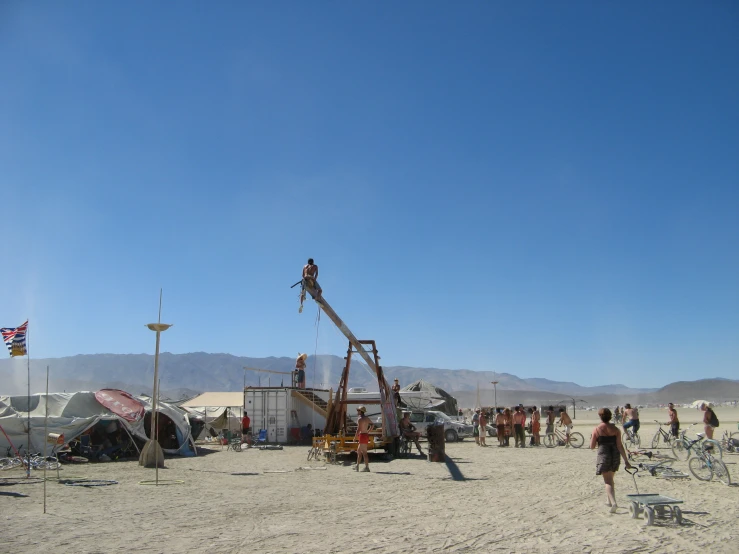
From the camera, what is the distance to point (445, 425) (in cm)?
2989

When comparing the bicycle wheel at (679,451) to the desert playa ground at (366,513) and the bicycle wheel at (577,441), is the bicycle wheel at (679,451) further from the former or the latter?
the bicycle wheel at (577,441)

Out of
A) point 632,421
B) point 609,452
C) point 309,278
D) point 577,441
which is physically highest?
point 309,278

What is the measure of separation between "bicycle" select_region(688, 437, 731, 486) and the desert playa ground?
0.26 meters

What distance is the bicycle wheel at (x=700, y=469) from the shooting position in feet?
40.9

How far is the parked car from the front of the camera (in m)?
28.7

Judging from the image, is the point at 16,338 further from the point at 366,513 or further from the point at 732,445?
the point at 732,445

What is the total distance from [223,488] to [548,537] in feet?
25.0

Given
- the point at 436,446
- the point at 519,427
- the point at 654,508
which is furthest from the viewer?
the point at 519,427

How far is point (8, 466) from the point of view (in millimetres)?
17703

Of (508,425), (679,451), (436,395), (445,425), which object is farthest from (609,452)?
(436,395)

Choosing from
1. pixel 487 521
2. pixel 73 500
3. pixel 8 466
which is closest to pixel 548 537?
pixel 487 521

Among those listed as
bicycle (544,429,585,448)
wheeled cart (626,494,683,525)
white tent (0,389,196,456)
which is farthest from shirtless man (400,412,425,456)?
wheeled cart (626,494,683,525)

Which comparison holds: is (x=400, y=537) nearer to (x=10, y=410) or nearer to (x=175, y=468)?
(x=175, y=468)

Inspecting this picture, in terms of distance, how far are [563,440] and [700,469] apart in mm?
12799
